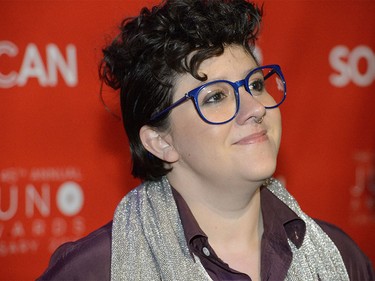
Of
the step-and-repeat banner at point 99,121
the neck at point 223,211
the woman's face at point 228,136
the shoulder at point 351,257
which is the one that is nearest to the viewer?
the woman's face at point 228,136

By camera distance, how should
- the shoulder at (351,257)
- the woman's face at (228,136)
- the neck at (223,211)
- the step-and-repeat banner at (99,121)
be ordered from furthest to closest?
the step-and-repeat banner at (99,121) → the shoulder at (351,257) → the neck at (223,211) → the woman's face at (228,136)

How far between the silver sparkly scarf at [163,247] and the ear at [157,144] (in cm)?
9

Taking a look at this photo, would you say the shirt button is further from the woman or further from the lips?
the lips

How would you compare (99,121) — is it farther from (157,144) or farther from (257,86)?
(257,86)

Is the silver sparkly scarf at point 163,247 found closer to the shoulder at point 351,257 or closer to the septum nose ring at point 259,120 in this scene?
the shoulder at point 351,257

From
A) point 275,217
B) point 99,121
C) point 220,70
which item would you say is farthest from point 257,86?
point 99,121

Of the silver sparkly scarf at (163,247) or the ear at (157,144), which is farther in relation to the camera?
the ear at (157,144)

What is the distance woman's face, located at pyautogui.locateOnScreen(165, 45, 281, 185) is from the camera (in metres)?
1.63

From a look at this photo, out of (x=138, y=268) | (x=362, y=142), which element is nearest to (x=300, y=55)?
(x=362, y=142)

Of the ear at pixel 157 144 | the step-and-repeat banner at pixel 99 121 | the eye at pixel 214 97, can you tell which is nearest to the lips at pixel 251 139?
the eye at pixel 214 97

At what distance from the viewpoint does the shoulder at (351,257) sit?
6.12 feet

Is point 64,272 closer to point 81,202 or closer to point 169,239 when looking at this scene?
point 169,239

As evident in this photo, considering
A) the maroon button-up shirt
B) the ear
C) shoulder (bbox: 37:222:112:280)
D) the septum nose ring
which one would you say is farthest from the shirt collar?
the septum nose ring

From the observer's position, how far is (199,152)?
5.56 ft
